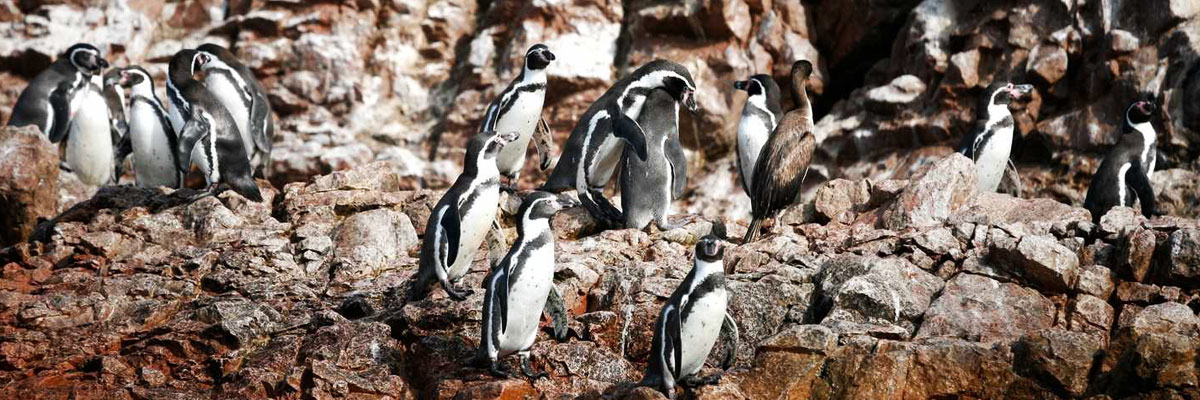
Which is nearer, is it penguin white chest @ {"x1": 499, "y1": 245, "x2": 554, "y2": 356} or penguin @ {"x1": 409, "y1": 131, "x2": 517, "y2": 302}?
penguin white chest @ {"x1": 499, "y1": 245, "x2": 554, "y2": 356}

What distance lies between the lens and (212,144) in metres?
11.9

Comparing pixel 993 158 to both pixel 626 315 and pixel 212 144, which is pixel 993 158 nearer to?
pixel 626 315

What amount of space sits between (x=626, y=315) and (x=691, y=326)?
1.26m

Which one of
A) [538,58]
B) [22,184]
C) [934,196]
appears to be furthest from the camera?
[22,184]

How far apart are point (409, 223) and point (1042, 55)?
7935 mm

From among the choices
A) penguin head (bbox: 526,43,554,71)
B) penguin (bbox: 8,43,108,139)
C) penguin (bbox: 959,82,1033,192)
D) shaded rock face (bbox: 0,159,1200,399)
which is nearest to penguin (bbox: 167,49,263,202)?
shaded rock face (bbox: 0,159,1200,399)

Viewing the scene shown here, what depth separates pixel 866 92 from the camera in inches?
627

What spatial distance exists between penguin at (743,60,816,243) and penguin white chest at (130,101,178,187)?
20.2 ft

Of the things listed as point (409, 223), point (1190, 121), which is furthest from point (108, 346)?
point (1190, 121)

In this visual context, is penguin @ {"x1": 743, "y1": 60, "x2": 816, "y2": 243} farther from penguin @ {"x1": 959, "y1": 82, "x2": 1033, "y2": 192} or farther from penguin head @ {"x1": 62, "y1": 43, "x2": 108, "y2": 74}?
penguin head @ {"x1": 62, "y1": 43, "x2": 108, "y2": 74}

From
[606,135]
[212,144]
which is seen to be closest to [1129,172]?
[606,135]

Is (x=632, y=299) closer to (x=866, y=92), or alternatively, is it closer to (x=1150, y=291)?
(x=1150, y=291)

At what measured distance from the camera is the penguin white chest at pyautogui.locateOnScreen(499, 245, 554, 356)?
25.9 ft

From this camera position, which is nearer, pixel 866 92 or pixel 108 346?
pixel 108 346
